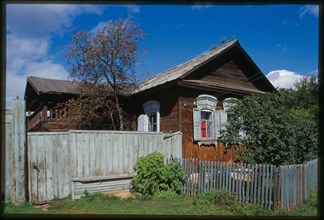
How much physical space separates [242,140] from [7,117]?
7321 millimetres

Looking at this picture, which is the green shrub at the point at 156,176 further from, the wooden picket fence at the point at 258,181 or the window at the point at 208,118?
the window at the point at 208,118

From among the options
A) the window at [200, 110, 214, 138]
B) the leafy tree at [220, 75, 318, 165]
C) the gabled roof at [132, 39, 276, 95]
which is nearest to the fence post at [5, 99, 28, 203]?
the leafy tree at [220, 75, 318, 165]

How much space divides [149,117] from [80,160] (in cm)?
620

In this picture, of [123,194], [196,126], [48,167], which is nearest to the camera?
[48,167]

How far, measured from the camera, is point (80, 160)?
29.3ft

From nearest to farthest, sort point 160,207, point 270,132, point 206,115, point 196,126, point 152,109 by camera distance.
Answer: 1. point 160,207
2. point 270,132
3. point 196,126
4. point 206,115
5. point 152,109

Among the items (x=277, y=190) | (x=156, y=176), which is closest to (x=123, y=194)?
(x=156, y=176)

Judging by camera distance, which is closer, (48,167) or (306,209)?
(306,209)

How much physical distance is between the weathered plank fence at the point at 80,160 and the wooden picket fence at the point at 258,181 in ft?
6.10

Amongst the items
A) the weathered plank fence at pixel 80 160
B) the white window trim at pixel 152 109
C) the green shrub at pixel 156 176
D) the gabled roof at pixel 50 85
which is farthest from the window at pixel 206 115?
the gabled roof at pixel 50 85

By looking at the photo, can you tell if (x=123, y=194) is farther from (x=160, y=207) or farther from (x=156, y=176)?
(x=160, y=207)

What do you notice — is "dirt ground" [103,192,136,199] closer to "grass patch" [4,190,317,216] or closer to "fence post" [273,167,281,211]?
"grass patch" [4,190,317,216]

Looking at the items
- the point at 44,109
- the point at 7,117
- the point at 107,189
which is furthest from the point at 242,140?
the point at 44,109

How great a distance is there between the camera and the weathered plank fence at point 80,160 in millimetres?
8211
